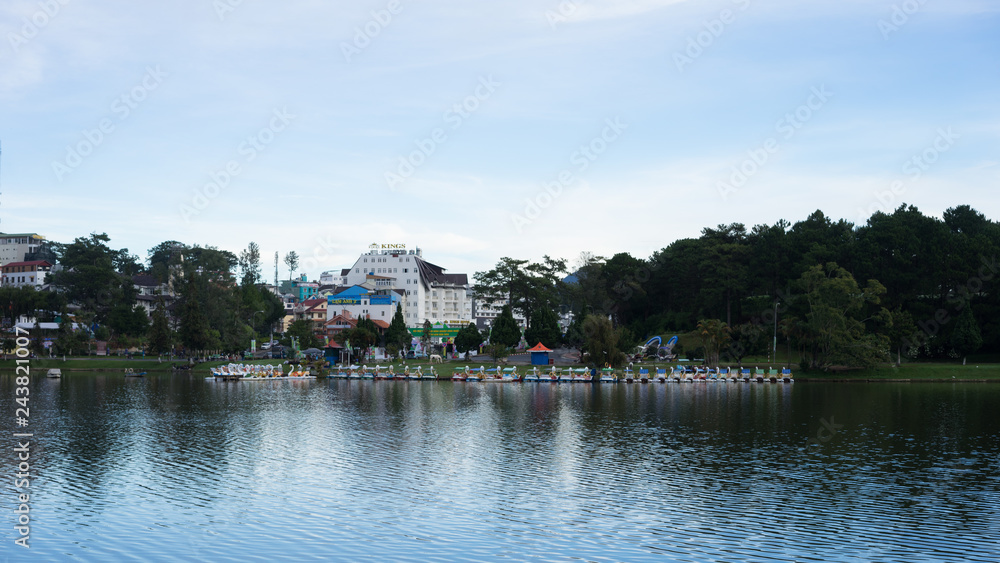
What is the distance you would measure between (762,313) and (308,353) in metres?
68.8

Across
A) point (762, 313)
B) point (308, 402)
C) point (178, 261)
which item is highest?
point (178, 261)

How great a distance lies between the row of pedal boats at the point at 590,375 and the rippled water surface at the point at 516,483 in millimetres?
27574

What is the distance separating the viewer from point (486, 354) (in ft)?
400

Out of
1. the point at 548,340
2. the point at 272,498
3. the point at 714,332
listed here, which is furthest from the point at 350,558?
the point at 548,340

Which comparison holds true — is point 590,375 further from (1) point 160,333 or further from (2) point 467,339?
(1) point 160,333

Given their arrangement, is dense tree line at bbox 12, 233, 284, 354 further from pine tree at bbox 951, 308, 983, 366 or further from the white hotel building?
pine tree at bbox 951, 308, 983, 366

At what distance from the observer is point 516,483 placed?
32.3m

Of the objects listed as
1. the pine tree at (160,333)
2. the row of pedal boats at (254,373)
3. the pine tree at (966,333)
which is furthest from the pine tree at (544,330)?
the pine tree at (160,333)

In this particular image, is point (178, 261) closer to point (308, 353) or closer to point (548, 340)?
point (308, 353)

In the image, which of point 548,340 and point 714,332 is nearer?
point 714,332

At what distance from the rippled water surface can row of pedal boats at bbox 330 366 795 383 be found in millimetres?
27574

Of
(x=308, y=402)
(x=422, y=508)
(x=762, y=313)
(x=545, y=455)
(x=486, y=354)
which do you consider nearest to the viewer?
(x=422, y=508)

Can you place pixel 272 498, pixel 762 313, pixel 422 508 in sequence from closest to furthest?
pixel 422 508, pixel 272 498, pixel 762 313

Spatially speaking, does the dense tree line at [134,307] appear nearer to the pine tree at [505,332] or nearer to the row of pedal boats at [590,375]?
the row of pedal boats at [590,375]
